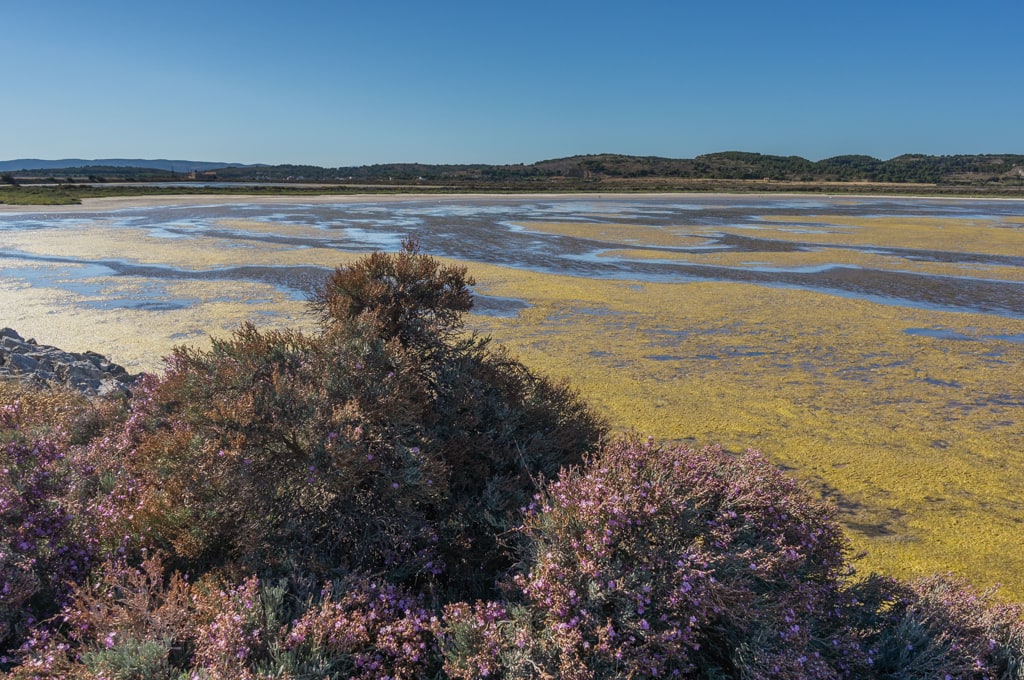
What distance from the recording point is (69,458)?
3707 mm

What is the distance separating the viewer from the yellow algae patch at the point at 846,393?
498cm

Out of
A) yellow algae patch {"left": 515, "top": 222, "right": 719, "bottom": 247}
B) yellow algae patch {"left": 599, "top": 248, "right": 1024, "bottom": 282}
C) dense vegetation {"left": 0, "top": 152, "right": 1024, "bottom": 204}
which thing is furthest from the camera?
dense vegetation {"left": 0, "top": 152, "right": 1024, "bottom": 204}

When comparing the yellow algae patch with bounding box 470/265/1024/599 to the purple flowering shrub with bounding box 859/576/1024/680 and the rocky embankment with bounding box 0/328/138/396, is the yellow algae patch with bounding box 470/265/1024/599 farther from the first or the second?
the rocky embankment with bounding box 0/328/138/396

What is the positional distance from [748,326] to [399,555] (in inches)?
386

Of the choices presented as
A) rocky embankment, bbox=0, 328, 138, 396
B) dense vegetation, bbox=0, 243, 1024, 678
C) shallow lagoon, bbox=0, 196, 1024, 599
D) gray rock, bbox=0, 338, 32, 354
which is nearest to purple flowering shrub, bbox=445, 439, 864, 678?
dense vegetation, bbox=0, 243, 1024, 678

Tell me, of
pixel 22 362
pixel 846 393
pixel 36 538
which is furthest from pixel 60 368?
pixel 846 393

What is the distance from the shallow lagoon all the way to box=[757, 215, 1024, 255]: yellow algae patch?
0.33 m

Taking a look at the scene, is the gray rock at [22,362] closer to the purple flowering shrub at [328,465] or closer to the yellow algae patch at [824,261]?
the purple flowering shrub at [328,465]

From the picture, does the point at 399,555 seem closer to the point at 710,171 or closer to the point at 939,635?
the point at 939,635

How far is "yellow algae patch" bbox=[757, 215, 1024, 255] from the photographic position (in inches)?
946

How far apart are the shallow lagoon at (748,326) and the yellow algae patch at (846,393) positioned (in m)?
0.03

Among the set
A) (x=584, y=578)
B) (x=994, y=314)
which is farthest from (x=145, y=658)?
(x=994, y=314)

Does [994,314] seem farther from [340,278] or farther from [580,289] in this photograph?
[340,278]

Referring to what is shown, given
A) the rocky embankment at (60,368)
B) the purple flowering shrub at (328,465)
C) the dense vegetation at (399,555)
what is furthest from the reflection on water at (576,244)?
the dense vegetation at (399,555)
